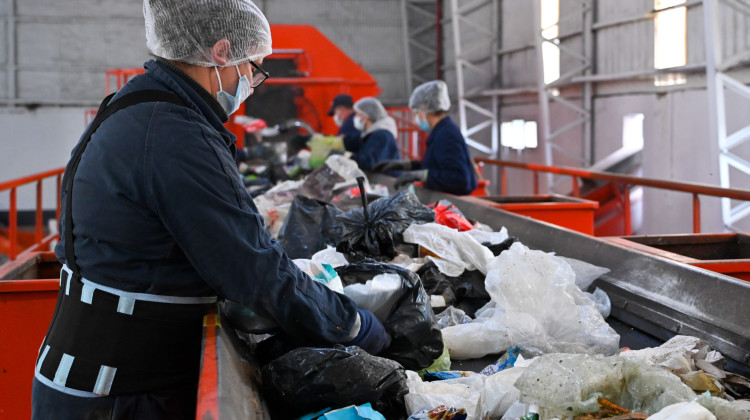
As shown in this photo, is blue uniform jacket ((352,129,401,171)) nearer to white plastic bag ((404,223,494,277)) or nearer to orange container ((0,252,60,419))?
white plastic bag ((404,223,494,277))

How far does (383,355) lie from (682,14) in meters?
7.15

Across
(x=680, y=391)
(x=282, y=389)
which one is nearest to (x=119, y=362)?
(x=282, y=389)

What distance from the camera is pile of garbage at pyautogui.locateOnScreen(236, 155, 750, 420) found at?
1.58 metres

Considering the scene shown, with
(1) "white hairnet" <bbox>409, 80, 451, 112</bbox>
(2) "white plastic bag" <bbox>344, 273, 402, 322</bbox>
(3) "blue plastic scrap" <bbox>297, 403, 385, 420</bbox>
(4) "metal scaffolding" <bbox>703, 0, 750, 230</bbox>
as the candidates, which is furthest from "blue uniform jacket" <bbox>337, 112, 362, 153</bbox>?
(3) "blue plastic scrap" <bbox>297, 403, 385, 420</bbox>

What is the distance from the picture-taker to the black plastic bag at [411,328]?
6.70ft

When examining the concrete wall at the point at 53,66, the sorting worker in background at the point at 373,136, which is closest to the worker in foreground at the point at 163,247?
the sorting worker in background at the point at 373,136

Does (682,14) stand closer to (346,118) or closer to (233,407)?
(346,118)

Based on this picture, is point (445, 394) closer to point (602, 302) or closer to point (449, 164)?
point (602, 302)

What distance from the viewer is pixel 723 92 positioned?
23.1 ft

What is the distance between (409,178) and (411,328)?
12.5 feet

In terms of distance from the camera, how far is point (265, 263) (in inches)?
62.1

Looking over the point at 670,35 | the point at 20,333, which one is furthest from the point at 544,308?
the point at 670,35

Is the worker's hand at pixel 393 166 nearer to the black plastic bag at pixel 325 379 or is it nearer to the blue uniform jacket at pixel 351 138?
the blue uniform jacket at pixel 351 138

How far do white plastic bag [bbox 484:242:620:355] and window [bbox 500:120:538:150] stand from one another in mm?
9912
